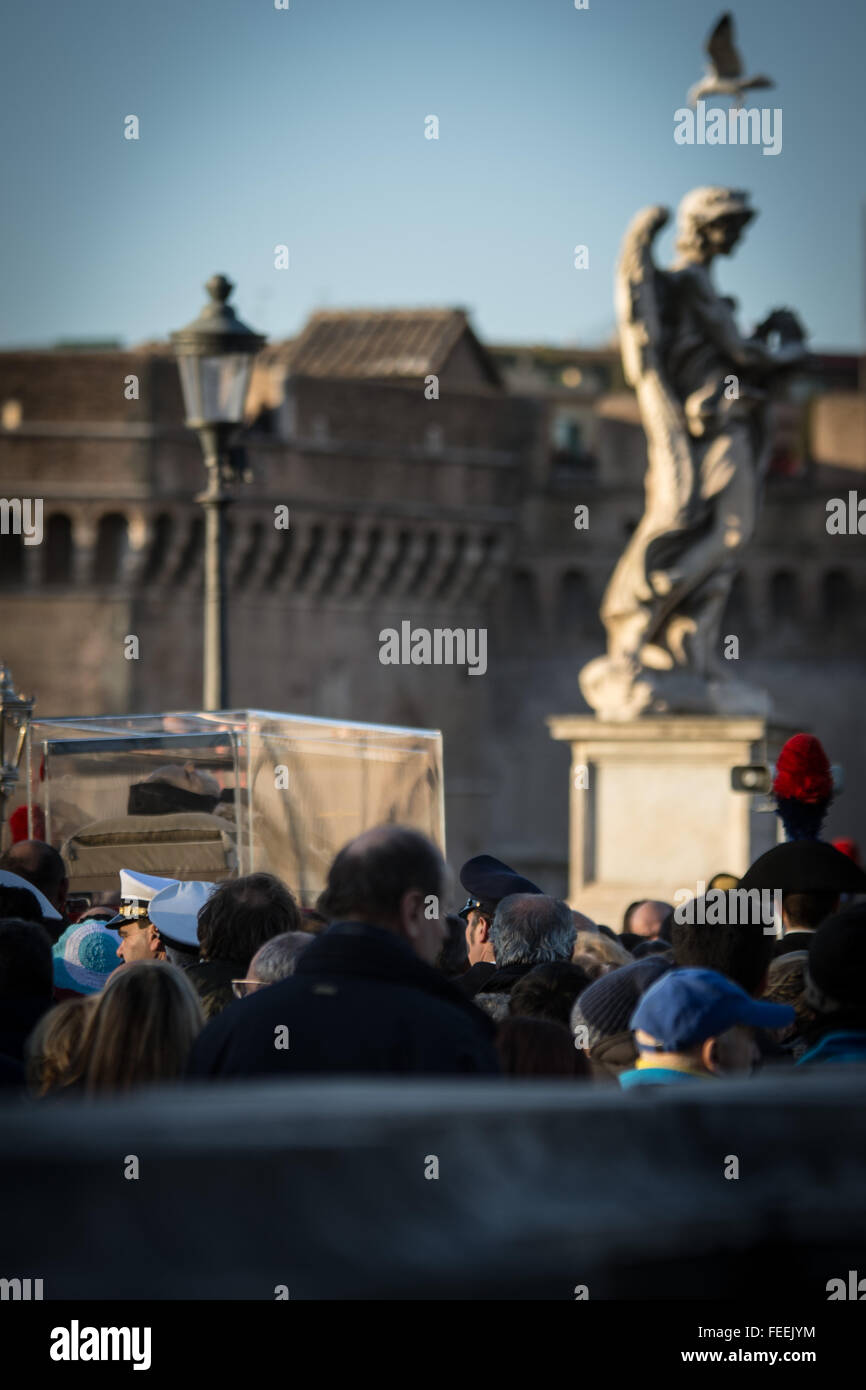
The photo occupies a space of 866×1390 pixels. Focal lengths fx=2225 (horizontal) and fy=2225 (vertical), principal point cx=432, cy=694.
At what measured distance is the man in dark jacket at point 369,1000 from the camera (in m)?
2.91

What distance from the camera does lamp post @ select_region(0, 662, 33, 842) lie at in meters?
7.28

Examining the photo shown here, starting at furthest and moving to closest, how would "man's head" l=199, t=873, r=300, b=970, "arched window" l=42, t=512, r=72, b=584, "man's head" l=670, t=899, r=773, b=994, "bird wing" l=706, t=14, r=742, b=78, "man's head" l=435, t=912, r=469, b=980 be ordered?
"arched window" l=42, t=512, r=72, b=584 < "bird wing" l=706, t=14, r=742, b=78 < "man's head" l=435, t=912, r=469, b=980 < "man's head" l=199, t=873, r=300, b=970 < "man's head" l=670, t=899, r=773, b=994

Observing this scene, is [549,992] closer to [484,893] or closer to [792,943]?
[792,943]

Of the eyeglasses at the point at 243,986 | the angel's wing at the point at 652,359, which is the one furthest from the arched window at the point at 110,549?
the eyeglasses at the point at 243,986

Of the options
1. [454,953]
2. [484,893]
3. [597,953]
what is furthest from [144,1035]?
[454,953]

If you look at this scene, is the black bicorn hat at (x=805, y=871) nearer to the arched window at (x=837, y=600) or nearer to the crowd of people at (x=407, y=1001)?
the crowd of people at (x=407, y=1001)

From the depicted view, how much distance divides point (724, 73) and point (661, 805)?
3770 mm

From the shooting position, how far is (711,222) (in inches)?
360

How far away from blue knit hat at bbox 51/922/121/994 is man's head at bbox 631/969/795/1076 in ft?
6.39

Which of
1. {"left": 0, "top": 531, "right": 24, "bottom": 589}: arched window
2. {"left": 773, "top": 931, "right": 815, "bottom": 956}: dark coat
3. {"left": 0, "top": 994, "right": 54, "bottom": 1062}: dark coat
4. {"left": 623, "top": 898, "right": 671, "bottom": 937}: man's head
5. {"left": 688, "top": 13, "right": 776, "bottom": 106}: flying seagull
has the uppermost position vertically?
{"left": 688, "top": 13, "right": 776, "bottom": 106}: flying seagull

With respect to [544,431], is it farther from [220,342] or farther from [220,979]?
[220,979]

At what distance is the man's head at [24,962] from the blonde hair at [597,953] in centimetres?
138

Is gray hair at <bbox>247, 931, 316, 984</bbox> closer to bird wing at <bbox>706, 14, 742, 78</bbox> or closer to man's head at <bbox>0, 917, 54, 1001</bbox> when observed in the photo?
man's head at <bbox>0, 917, 54, 1001</bbox>

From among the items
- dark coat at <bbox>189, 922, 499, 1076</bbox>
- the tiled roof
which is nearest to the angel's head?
dark coat at <bbox>189, 922, 499, 1076</bbox>
